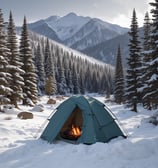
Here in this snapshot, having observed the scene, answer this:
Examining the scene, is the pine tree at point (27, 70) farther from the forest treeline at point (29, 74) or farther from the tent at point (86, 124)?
the tent at point (86, 124)

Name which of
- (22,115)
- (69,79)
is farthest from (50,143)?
(69,79)

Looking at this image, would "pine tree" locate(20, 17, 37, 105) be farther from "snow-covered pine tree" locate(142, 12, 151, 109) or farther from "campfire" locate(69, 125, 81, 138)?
"campfire" locate(69, 125, 81, 138)

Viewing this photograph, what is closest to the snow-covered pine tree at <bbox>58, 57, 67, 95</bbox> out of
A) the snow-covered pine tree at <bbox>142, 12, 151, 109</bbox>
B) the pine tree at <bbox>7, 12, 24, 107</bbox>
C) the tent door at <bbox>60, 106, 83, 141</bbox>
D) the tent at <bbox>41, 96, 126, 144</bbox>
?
the snow-covered pine tree at <bbox>142, 12, 151, 109</bbox>

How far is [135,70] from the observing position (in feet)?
93.0

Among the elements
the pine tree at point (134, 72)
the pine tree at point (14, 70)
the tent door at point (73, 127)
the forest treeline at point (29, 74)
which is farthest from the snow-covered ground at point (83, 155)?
the pine tree at point (134, 72)

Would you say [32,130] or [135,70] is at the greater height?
[135,70]

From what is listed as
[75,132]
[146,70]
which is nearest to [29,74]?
[146,70]

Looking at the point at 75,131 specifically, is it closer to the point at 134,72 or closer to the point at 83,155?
the point at 83,155

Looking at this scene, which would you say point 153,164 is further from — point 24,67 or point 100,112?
point 24,67

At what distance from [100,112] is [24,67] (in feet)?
72.6

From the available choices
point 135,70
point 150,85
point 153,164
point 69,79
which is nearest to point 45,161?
point 153,164

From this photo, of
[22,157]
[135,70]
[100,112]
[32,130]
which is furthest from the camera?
[135,70]

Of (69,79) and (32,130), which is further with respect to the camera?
(69,79)

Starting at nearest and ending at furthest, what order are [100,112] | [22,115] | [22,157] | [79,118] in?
1. [22,157]
2. [100,112]
3. [79,118]
4. [22,115]
